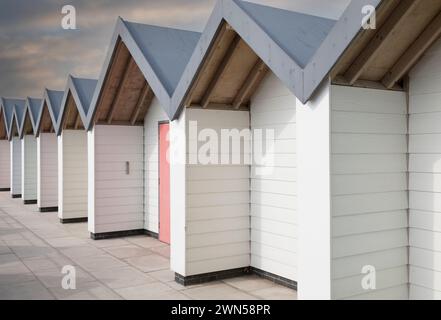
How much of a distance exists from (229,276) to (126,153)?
450cm

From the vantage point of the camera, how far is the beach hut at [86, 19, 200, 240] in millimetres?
9078

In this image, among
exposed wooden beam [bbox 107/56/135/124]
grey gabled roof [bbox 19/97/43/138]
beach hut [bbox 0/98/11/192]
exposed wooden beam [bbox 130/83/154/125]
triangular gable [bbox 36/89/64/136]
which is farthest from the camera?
beach hut [bbox 0/98/11/192]

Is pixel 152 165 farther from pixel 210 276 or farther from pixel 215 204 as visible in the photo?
pixel 210 276

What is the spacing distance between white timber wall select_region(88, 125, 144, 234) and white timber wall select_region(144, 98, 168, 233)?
175 millimetres

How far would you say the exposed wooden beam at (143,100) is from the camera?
9.45m

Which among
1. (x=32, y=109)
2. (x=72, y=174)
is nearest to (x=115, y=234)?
(x=72, y=174)

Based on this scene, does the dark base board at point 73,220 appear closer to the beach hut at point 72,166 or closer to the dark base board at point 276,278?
the beach hut at point 72,166

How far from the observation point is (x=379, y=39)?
426 cm

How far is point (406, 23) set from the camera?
4.25 m

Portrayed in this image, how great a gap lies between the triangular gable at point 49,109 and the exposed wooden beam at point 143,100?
3591 millimetres

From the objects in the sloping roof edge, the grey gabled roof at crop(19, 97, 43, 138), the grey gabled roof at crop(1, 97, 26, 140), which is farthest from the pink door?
the grey gabled roof at crop(1, 97, 26, 140)

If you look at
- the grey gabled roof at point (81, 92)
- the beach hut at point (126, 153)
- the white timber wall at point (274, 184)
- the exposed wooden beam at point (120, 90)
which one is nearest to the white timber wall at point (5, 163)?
the grey gabled roof at point (81, 92)

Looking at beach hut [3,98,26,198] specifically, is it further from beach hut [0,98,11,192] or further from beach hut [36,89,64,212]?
beach hut [36,89,64,212]
